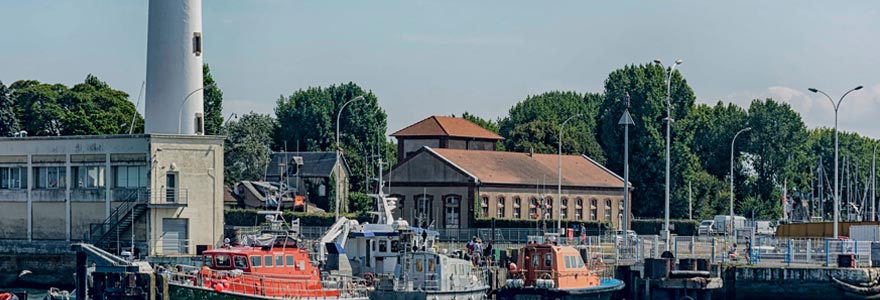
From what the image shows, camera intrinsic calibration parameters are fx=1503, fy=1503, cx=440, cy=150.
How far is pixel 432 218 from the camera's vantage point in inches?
3612

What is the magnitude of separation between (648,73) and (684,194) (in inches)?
405

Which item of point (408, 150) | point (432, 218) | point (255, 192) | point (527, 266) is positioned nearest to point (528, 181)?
point (432, 218)

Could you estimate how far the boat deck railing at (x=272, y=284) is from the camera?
4581cm

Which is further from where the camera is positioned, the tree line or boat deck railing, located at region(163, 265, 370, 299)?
the tree line

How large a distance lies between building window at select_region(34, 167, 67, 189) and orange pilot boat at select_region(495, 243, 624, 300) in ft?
85.0

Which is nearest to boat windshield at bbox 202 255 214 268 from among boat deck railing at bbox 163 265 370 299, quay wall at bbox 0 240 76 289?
boat deck railing at bbox 163 265 370 299

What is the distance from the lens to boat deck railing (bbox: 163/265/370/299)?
45.8 m

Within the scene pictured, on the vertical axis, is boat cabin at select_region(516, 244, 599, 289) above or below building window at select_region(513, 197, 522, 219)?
below

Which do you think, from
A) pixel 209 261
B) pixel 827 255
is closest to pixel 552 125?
pixel 827 255

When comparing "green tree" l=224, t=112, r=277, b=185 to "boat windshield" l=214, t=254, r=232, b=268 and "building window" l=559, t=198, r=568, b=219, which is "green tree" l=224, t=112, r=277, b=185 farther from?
"boat windshield" l=214, t=254, r=232, b=268

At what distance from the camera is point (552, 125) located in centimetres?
12369

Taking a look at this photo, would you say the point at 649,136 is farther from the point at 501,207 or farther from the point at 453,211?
the point at 453,211

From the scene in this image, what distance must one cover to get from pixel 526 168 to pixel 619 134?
20809 mm

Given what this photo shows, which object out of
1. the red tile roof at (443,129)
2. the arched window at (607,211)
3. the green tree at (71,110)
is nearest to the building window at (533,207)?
the arched window at (607,211)
